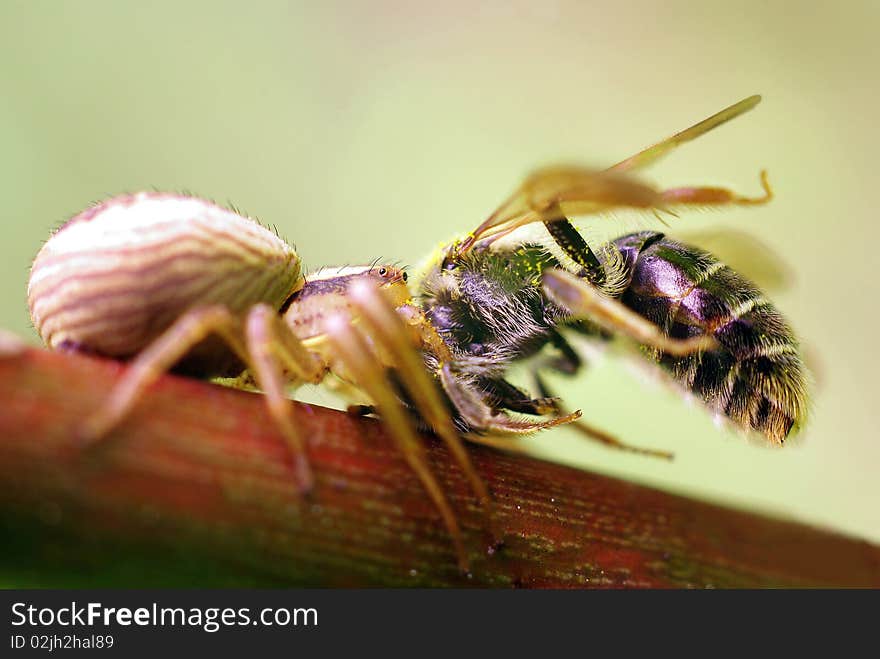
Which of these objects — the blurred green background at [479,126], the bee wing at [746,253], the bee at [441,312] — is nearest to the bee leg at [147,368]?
the bee at [441,312]

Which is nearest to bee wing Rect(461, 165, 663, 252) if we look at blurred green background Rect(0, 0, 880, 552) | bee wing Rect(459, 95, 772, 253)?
bee wing Rect(459, 95, 772, 253)

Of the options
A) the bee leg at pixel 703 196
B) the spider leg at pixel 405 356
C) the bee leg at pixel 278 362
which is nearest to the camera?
the bee leg at pixel 278 362

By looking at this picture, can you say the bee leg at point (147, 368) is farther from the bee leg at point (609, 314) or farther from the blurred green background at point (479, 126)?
the blurred green background at point (479, 126)

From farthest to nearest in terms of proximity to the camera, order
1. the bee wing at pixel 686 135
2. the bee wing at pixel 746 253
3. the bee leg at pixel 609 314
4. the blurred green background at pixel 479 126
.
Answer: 1. the blurred green background at pixel 479 126
2. the bee wing at pixel 746 253
3. the bee wing at pixel 686 135
4. the bee leg at pixel 609 314

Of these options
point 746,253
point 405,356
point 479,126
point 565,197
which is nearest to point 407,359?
point 405,356

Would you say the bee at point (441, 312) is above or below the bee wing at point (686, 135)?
below

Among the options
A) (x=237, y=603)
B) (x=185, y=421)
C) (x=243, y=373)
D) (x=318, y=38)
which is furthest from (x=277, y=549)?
(x=318, y=38)
